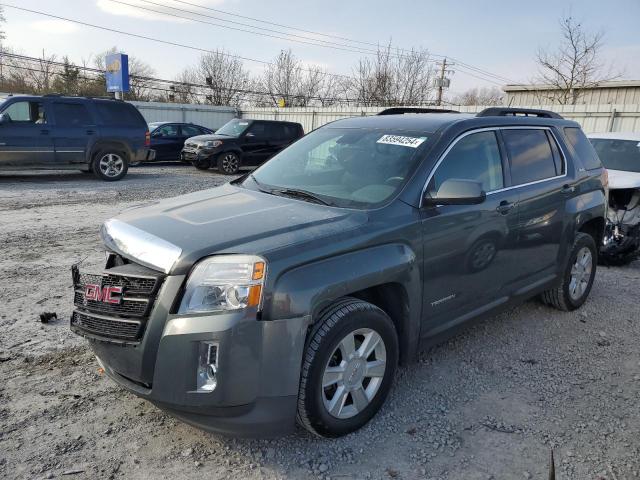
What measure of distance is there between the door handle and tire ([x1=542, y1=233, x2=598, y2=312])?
1.32 metres

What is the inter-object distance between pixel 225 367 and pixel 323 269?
687 millimetres

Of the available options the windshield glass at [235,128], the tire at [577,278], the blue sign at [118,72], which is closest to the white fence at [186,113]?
the blue sign at [118,72]

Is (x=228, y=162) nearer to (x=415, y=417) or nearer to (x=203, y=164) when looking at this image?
(x=203, y=164)

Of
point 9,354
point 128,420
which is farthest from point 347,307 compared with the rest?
point 9,354

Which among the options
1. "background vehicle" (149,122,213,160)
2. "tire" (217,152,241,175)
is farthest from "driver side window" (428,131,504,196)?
"background vehicle" (149,122,213,160)

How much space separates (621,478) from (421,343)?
4.14 feet

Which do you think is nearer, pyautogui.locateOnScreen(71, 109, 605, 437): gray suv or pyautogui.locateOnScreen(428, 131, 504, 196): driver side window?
pyautogui.locateOnScreen(71, 109, 605, 437): gray suv

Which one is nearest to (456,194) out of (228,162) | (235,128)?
(228,162)

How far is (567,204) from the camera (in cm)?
445

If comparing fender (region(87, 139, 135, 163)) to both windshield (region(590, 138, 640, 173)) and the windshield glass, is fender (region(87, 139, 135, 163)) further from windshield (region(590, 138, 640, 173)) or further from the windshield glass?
windshield (region(590, 138, 640, 173))

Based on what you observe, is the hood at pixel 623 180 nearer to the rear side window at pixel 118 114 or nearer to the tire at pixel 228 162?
the tire at pixel 228 162

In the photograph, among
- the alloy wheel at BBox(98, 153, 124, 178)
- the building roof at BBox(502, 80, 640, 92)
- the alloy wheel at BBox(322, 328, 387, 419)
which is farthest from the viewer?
the building roof at BBox(502, 80, 640, 92)

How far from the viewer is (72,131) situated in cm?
1190

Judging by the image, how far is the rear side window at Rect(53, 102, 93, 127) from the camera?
11.8 m
